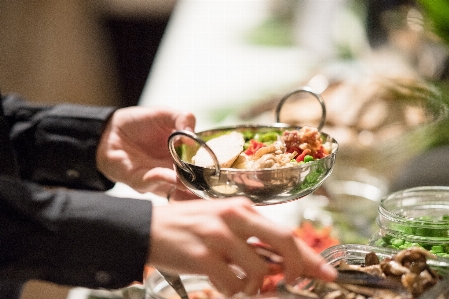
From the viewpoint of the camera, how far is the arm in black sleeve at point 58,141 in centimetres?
140

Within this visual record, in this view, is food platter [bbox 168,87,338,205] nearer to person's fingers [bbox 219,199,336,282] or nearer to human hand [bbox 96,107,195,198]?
person's fingers [bbox 219,199,336,282]

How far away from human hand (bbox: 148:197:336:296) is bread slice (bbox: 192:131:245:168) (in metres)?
0.22

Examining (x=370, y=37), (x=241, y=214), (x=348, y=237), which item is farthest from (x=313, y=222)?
(x=370, y=37)

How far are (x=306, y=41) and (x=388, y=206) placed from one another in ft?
6.62

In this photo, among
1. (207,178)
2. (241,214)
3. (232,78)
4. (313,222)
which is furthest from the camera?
(232,78)

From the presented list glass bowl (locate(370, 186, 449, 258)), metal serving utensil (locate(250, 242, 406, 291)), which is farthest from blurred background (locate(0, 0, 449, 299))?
metal serving utensil (locate(250, 242, 406, 291))

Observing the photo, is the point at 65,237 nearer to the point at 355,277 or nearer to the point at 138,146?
the point at 355,277

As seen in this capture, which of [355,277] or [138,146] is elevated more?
[355,277]

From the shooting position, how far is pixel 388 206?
101cm

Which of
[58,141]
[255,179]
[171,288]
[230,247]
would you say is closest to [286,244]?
[230,247]

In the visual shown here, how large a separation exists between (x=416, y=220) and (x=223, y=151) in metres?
0.35

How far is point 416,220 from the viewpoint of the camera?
0.90m

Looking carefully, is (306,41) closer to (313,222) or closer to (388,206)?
(313,222)

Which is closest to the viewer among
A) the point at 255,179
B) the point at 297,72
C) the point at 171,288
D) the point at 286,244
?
the point at 286,244
